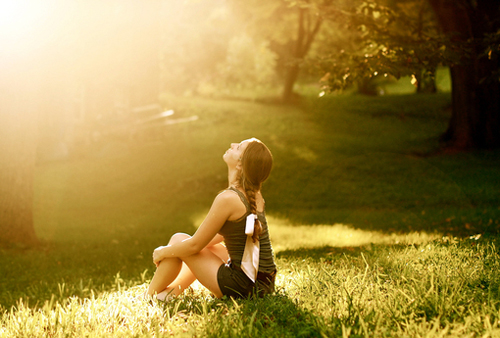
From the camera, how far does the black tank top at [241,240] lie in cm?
406

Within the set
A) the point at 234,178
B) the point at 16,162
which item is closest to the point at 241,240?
the point at 234,178

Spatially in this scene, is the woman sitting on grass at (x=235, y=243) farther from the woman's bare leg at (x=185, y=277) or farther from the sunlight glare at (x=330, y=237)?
the sunlight glare at (x=330, y=237)

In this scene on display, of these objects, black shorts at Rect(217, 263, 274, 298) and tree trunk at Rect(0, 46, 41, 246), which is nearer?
black shorts at Rect(217, 263, 274, 298)

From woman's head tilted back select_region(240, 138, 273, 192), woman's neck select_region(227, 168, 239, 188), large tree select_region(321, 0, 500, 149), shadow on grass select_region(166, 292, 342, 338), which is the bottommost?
shadow on grass select_region(166, 292, 342, 338)

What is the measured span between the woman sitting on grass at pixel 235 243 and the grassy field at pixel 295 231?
200mm

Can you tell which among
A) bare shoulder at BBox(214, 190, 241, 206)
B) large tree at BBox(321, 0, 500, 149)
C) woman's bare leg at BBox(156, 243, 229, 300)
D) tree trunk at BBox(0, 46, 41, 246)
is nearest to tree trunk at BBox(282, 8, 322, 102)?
large tree at BBox(321, 0, 500, 149)

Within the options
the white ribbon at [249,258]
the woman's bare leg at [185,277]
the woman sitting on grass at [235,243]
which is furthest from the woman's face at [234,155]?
the woman's bare leg at [185,277]

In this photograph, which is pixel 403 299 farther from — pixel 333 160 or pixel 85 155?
pixel 85 155

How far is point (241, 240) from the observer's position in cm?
409

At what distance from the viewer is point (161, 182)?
13898mm

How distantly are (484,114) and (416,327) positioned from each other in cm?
1267

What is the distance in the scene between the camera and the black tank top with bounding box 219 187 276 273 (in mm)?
4059

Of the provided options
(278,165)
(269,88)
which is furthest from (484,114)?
(269,88)

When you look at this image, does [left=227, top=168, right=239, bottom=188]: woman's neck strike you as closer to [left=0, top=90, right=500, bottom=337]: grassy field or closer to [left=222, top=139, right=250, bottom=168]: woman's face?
[left=222, top=139, right=250, bottom=168]: woman's face
